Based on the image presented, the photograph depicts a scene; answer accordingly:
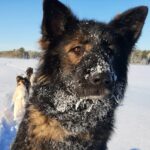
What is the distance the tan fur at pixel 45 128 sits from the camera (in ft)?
16.0

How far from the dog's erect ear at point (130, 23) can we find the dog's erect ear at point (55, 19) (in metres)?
0.71

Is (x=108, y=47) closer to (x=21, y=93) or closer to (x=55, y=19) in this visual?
(x=55, y=19)

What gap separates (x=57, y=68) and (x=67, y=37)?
47 cm

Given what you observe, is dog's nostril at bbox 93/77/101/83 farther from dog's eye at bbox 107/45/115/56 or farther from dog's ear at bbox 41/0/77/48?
dog's ear at bbox 41/0/77/48

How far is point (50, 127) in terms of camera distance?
4926 millimetres

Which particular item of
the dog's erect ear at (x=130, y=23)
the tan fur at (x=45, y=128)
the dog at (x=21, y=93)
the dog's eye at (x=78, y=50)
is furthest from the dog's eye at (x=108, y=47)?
the dog at (x=21, y=93)

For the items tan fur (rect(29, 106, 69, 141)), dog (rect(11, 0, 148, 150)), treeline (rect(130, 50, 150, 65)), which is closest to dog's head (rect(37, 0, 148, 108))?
dog (rect(11, 0, 148, 150))

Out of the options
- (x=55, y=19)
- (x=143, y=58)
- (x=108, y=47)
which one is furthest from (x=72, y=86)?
(x=143, y=58)

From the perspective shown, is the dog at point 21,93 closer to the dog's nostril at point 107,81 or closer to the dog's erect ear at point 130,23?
the dog's erect ear at point 130,23

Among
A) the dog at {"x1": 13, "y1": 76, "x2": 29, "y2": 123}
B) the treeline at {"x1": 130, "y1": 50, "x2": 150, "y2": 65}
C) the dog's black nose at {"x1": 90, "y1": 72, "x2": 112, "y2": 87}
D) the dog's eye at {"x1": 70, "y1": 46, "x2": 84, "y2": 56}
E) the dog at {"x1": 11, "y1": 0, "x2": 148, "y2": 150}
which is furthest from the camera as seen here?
the treeline at {"x1": 130, "y1": 50, "x2": 150, "y2": 65}

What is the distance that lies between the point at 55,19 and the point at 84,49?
58 centimetres

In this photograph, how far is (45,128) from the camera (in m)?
4.90

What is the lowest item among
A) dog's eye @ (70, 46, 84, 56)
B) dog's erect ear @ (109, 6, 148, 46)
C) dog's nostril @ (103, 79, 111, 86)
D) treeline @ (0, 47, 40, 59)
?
treeline @ (0, 47, 40, 59)

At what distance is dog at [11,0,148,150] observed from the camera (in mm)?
4867
